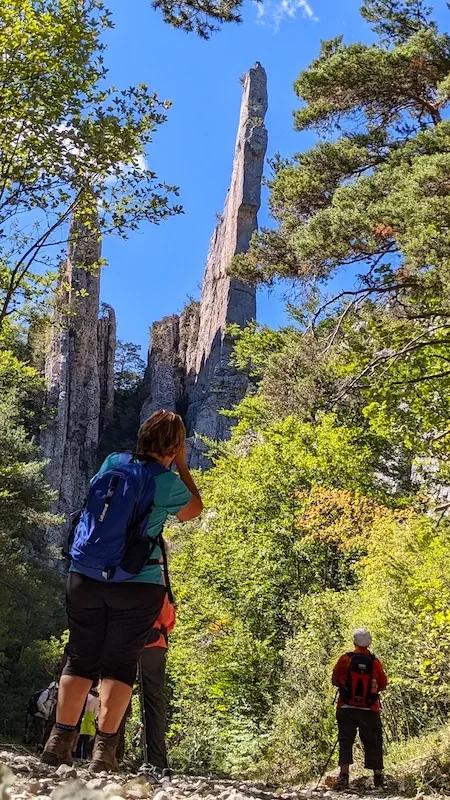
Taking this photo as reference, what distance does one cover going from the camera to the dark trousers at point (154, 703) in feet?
14.4

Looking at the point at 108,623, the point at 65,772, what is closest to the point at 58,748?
the point at 65,772

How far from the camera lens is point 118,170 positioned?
10539 millimetres

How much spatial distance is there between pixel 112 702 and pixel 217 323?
5104 centimetres

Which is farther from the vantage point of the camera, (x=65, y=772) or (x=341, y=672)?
(x=341, y=672)

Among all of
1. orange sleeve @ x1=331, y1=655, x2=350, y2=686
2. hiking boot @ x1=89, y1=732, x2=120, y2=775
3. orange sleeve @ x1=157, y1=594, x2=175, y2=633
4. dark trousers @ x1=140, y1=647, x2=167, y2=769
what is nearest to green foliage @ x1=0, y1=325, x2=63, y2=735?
orange sleeve @ x1=331, y1=655, x2=350, y2=686

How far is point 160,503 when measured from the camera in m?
3.40

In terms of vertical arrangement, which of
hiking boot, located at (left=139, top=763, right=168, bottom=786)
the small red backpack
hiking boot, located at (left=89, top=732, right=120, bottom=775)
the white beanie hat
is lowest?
hiking boot, located at (left=139, top=763, right=168, bottom=786)

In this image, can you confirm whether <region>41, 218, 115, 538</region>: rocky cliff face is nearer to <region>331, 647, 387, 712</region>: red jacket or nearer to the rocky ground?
<region>331, 647, 387, 712</region>: red jacket

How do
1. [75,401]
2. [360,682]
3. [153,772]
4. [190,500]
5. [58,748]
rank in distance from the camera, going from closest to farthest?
[58,748] → [190,500] → [153,772] → [360,682] → [75,401]

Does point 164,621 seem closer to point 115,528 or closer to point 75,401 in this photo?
point 115,528

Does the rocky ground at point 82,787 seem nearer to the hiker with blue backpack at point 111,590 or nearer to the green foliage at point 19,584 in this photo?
the hiker with blue backpack at point 111,590

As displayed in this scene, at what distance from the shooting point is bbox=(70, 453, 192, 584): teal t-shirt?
3.35 meters

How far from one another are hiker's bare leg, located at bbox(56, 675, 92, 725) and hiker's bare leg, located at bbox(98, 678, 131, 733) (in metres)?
0.10

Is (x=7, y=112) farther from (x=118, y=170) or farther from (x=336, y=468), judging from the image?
(x=336, y=468)
